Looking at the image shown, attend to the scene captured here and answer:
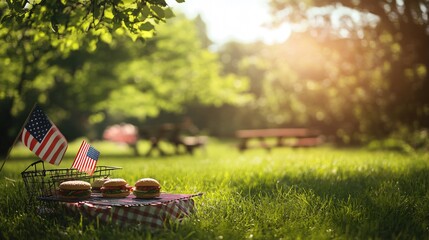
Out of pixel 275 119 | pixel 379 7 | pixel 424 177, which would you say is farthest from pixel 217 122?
pixel 424 177

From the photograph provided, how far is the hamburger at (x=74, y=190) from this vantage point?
536cm

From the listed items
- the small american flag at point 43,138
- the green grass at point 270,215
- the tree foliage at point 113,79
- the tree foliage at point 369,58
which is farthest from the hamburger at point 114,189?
the tree foliage at point 369,58

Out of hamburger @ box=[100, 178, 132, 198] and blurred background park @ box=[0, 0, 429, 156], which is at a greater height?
blurred background park @ box=[0, 0, 429, 156]

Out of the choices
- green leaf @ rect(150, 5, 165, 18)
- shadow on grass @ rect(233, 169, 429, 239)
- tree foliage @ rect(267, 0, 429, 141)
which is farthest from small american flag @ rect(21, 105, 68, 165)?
tree foliage @ rect(267, 0, 429, 141)

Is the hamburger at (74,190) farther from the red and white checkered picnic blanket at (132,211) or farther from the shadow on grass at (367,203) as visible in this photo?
the shadow on grass at (367,203)

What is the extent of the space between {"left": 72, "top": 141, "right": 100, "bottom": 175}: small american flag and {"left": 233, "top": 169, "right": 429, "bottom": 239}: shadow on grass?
6.71ft

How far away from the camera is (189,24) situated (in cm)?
2739

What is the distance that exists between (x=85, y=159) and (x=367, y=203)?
11.7 feet

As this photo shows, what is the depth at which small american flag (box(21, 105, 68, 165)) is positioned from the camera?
18.5ft

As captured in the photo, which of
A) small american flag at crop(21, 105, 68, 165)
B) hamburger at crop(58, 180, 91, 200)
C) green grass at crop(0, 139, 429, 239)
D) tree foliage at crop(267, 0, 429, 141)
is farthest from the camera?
tree foliage at crop(267, 0, 429, 141)

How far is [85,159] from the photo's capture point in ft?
19.4

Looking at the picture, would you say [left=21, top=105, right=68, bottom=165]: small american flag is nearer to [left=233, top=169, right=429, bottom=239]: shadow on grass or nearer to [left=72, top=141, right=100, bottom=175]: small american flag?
→ [left=72, top=141, right=100, bottom=175]: small american flag

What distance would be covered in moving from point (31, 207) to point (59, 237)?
1359mm

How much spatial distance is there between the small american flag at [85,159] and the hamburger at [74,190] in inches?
17.8
